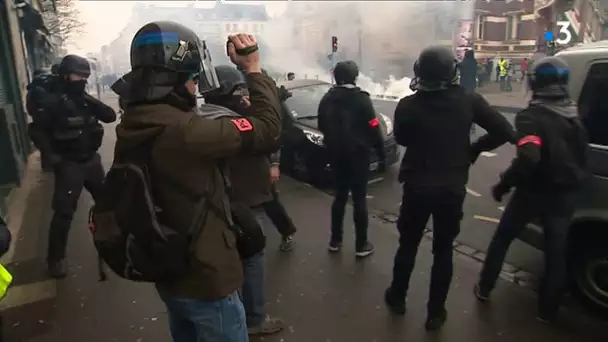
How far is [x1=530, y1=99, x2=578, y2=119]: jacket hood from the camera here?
2850mm

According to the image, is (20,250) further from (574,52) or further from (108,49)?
(574,52)

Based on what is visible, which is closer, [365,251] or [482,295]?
[482,295]

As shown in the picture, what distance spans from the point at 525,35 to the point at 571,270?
6826 mm

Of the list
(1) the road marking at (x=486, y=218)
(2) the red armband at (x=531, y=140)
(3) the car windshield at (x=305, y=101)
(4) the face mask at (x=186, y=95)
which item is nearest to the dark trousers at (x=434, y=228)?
(2) the red armband at (x=531, y=140)

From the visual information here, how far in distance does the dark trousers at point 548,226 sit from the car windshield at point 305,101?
4457 millimetres

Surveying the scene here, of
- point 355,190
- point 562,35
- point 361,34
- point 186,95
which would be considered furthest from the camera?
point 361,34

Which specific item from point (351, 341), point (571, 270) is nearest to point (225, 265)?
point (351, 341)

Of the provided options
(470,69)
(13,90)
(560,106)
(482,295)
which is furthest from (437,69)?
(13,90)

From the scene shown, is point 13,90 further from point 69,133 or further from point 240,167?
point 240,167

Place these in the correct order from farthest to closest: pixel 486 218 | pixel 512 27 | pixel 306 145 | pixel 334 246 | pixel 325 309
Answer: pixel 512 27
pixel 306 145
pixel 486 218
pixel 334 246
pixel 325 309

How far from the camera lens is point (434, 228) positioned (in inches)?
117

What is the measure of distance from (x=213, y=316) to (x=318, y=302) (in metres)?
1.95

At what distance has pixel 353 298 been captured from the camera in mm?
3617

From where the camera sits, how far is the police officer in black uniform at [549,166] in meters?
2.84
